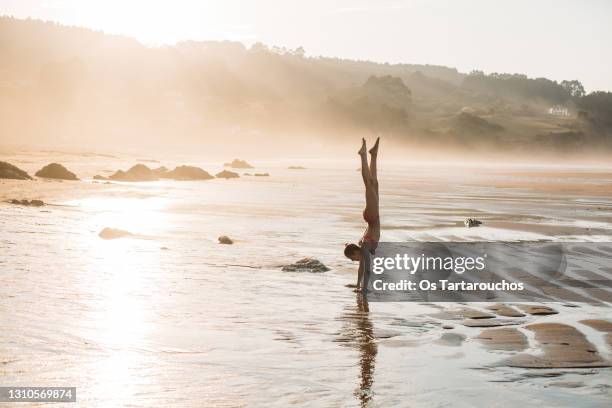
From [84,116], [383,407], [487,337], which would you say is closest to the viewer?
[383,407]

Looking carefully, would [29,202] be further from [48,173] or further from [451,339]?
[451,339]

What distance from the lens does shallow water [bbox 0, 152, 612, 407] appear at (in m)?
6.15

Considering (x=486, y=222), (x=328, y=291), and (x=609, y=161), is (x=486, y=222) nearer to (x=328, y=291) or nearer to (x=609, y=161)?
(x=328, y=291)

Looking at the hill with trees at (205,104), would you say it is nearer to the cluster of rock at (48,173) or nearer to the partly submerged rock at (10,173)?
the cluster of rock at (48,173)

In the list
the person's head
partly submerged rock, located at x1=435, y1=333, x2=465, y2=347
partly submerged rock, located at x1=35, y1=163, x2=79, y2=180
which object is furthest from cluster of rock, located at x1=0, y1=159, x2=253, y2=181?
partly submerged rock, located at x1=435, y1=333, x2=465, y2=347

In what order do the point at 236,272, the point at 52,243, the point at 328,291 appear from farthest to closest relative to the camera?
the point at 52,243 → the point at 236,272 → the point at 328,291

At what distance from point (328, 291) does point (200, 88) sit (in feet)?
384

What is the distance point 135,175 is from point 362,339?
27953 millimetres

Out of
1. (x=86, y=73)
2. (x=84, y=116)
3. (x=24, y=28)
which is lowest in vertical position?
(x=84, y=116)

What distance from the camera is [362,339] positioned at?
312 inches

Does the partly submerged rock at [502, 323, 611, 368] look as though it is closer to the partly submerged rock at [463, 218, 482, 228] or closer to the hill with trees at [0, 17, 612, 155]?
the partly submerged rock at [463, 218, 482, 228]

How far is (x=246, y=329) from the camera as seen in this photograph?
817cm

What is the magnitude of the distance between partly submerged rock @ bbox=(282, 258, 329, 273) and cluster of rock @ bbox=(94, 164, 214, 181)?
22652 mm

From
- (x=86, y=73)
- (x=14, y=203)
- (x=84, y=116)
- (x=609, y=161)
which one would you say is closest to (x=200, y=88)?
(x=86, y=73)
